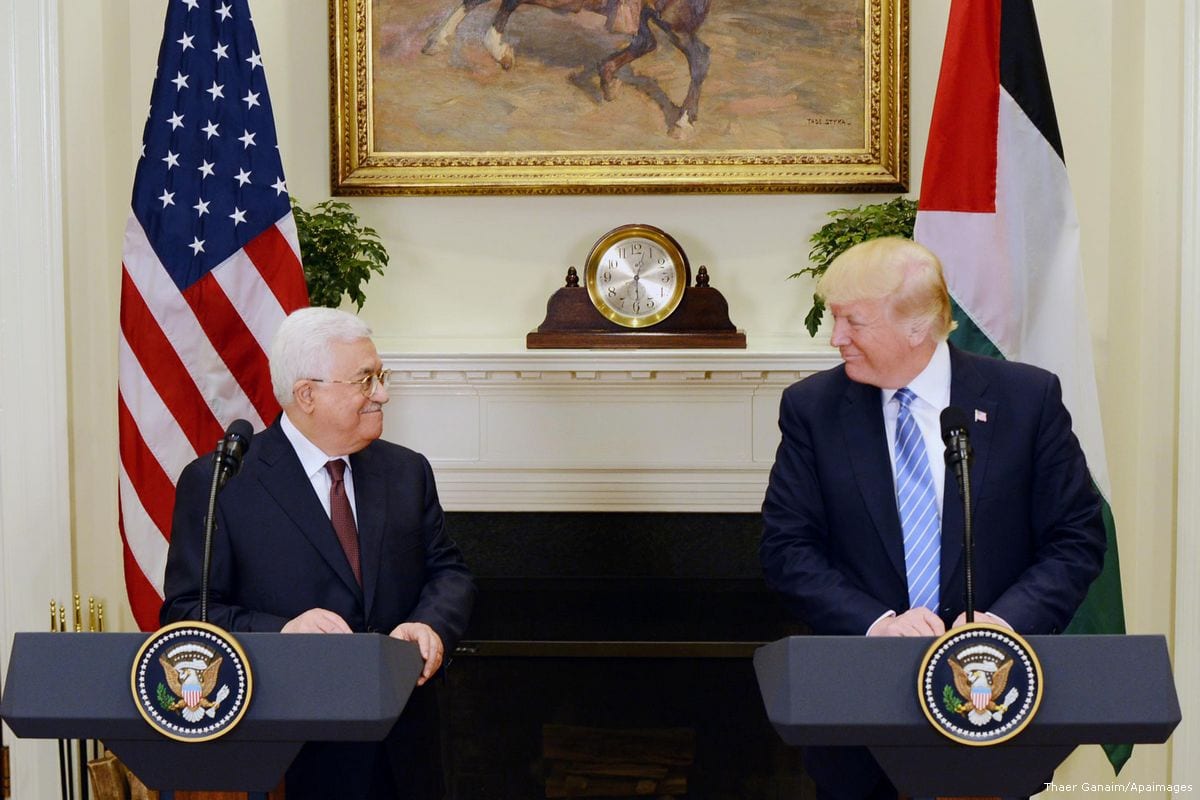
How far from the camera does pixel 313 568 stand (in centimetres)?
256

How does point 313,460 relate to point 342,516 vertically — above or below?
above

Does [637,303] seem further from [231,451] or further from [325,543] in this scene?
[231,451]

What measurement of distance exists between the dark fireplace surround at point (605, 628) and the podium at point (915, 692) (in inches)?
109

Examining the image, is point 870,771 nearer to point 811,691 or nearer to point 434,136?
point 811,691

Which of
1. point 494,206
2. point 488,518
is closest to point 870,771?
point 488,518

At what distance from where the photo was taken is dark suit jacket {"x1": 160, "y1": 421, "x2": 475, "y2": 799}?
2508 millimetres

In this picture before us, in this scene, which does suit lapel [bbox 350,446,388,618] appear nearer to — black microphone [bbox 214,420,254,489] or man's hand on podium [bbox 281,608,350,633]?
man's hand on podium [bbox 281,608,350,633]

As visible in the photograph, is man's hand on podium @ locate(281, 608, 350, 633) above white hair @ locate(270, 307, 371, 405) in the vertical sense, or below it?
below

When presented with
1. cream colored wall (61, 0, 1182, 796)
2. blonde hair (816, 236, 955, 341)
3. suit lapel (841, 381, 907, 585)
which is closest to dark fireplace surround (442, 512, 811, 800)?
cream colored wall (61, 0, 1182, 796)

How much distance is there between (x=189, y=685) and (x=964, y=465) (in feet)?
4.05

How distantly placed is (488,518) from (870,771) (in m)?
2.40

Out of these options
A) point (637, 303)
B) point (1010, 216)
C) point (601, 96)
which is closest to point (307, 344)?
point (1010, 216)

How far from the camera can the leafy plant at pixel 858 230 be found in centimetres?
429

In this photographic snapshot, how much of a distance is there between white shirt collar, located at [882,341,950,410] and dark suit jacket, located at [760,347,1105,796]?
0.07 feet
